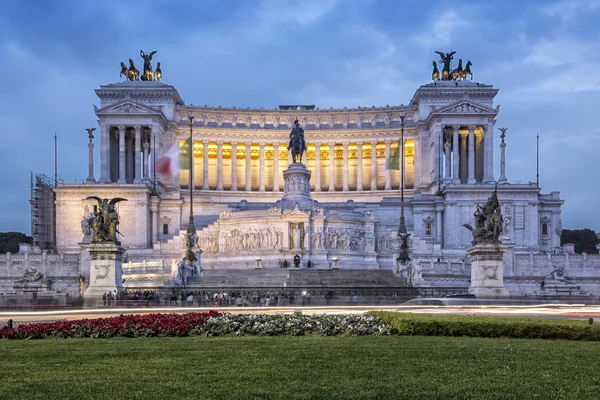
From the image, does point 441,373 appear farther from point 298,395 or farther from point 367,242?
point 367,242

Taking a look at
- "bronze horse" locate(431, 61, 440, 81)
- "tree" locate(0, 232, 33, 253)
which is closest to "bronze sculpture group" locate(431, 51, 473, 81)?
"bronze horse" locate(431, 61, 440, 81)

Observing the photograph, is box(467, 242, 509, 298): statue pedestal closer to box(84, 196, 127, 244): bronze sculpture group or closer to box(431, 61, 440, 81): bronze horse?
box(84, 196, 127, 244): bronze sculpture group

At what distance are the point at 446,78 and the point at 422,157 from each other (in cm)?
1340

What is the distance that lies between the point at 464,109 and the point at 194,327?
84.0m

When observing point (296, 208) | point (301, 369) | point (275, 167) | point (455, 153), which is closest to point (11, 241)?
point (275, 167)

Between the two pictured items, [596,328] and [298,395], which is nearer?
[298,395]

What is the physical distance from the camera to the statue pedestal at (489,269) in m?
43.7

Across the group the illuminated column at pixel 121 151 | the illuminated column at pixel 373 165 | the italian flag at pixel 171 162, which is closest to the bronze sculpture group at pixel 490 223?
the italian flag at pixel 171 162

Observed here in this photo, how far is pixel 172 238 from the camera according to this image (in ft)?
285

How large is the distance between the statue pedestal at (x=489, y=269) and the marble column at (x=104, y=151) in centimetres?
6718

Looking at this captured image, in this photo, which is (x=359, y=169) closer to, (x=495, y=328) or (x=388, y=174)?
(x=388, y=174)

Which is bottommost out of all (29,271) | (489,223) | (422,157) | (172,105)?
(29,271)

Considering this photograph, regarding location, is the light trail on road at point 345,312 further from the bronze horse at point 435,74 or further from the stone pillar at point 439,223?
the bronze horse at point 435,74

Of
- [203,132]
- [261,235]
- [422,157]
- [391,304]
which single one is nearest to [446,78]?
[422,157]
